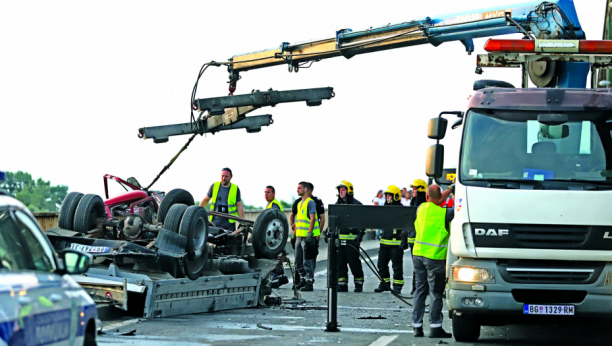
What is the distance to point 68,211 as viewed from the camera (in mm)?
11336

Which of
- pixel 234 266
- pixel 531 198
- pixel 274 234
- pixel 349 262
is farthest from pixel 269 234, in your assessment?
pixel 531 198

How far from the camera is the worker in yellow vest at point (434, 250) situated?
30.5ft

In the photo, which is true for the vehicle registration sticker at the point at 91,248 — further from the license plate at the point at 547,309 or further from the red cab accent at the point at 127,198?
the license plate at the point at 547,309

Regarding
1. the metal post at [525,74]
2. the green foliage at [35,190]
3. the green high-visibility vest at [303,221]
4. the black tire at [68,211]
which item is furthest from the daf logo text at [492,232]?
the green foliage at [35,190]

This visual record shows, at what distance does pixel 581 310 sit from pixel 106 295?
5.73 metres

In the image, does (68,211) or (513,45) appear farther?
(68,211)

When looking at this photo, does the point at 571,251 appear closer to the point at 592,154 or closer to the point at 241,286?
the point at 592,154

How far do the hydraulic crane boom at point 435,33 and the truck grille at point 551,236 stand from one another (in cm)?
445

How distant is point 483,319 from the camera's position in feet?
29.9

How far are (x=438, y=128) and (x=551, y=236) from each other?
1.64 meters

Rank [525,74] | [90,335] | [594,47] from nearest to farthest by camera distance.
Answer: [90,335] < [594,47] < [525,74]

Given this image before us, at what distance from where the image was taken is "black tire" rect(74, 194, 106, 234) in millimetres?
11164

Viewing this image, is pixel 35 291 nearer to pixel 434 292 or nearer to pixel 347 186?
pixel 434 292

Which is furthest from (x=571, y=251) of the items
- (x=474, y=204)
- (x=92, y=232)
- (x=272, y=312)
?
(x=92, y=232)
